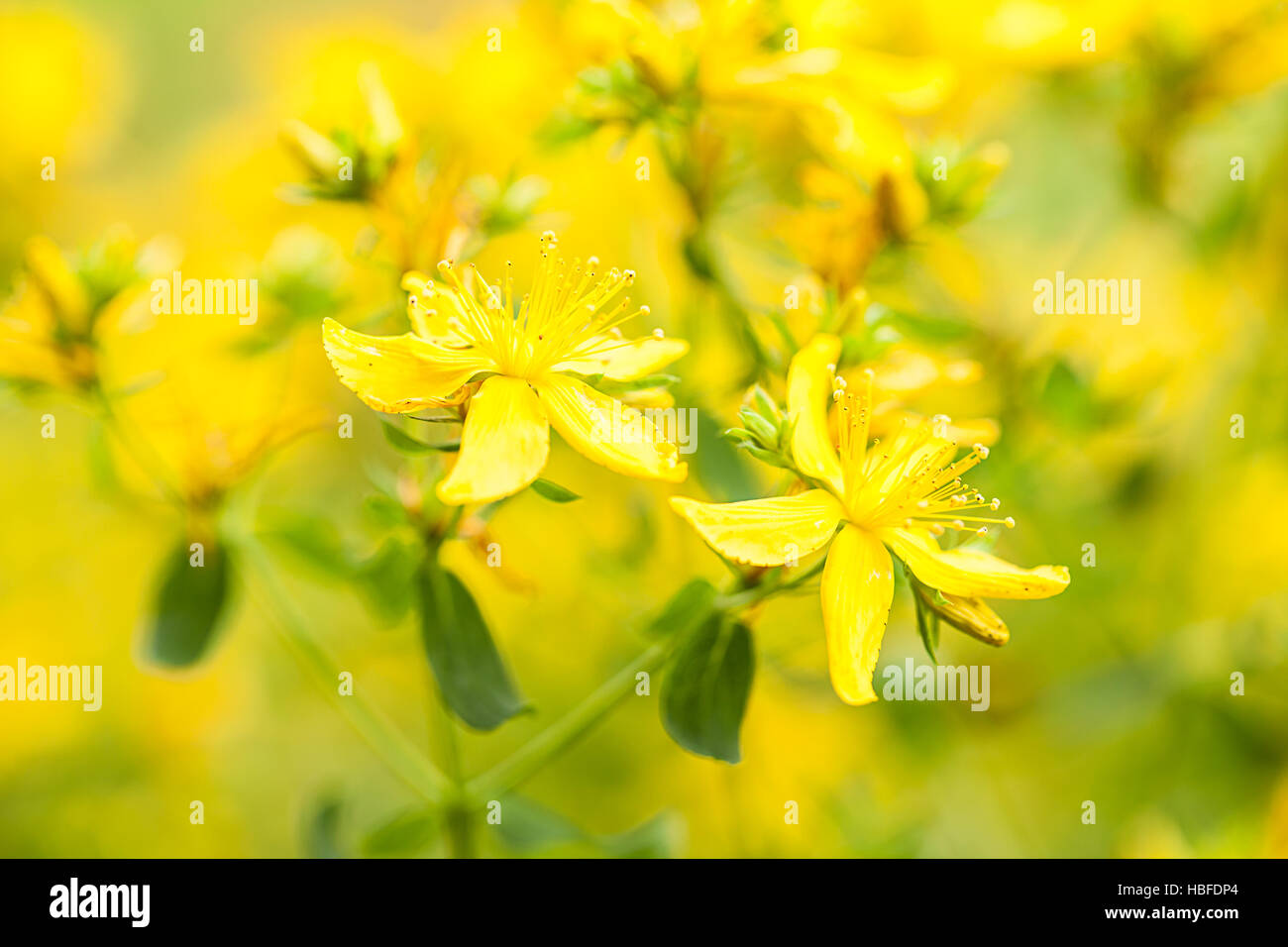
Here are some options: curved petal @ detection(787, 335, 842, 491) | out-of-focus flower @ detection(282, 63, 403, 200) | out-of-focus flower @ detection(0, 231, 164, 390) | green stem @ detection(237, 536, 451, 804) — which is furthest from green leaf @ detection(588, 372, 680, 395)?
out-of-focus flower @ detection(0, 231, 164, 390)

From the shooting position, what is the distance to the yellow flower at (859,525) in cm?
87

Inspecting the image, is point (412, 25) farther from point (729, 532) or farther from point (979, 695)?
point (729, 532)

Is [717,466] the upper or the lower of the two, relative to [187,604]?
upper

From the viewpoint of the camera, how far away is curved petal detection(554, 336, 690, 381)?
979mm

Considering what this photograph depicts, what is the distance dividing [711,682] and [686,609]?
0.07m

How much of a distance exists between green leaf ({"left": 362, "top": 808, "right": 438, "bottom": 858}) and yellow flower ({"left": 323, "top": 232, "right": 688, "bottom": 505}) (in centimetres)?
51

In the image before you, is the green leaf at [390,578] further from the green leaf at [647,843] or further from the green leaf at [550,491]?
the green leaf at [647,843]

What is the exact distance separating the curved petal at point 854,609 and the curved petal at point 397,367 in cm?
35

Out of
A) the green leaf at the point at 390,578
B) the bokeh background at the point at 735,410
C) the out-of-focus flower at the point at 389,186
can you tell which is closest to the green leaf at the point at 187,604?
the bokeh background at the point at 735,410

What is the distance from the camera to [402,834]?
1225 mm

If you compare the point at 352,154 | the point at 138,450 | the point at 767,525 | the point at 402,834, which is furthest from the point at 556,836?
the point at 352,154

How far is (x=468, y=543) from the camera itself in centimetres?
107

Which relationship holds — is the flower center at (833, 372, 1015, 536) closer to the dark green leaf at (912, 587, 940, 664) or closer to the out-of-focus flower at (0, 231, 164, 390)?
the dark green leaf at (912, 587, 940, 664)

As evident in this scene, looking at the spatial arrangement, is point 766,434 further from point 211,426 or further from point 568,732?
point 211,426
